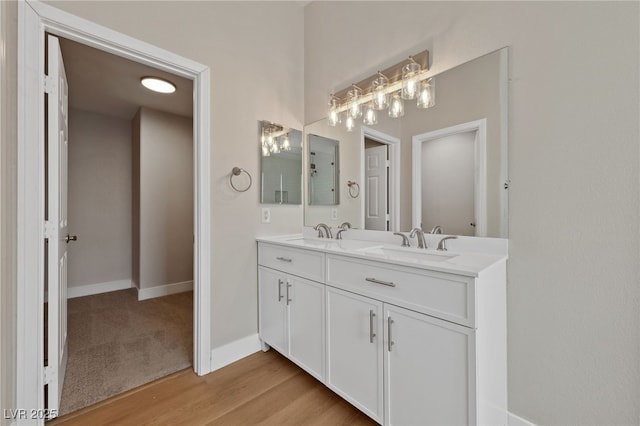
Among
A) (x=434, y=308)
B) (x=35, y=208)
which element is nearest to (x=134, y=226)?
(x=35, y=208)

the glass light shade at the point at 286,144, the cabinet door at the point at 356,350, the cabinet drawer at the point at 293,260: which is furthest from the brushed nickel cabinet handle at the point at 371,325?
the glass light shade at the point at 286,144

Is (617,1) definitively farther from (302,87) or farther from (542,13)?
(302,87)

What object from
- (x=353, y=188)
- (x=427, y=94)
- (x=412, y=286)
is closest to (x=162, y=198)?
(x=353, y=188)

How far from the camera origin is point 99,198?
3664 millimetres

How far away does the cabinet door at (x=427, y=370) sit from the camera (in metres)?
1.01

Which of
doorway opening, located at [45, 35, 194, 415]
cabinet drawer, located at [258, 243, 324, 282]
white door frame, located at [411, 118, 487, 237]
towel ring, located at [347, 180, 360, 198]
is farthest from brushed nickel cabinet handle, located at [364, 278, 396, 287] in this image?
doorway opening, located at [45, 35, 194, 415]

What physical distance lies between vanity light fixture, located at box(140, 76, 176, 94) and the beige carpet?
7.71ft

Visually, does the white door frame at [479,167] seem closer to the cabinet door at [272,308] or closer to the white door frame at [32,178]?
the cabinet door at [272,308]

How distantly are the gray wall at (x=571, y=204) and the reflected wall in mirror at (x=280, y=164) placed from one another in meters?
1.41

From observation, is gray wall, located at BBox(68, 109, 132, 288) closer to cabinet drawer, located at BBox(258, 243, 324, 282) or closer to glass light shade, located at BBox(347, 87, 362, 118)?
cabinet drawer, located at BBox(258, 243, 324, 282)

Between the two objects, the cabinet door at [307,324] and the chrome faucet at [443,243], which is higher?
the chrome faucet at [443,243]

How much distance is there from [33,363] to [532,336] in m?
2.36

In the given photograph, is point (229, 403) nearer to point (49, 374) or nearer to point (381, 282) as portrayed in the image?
point (49, 374)

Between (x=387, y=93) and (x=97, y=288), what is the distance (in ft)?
13.9
